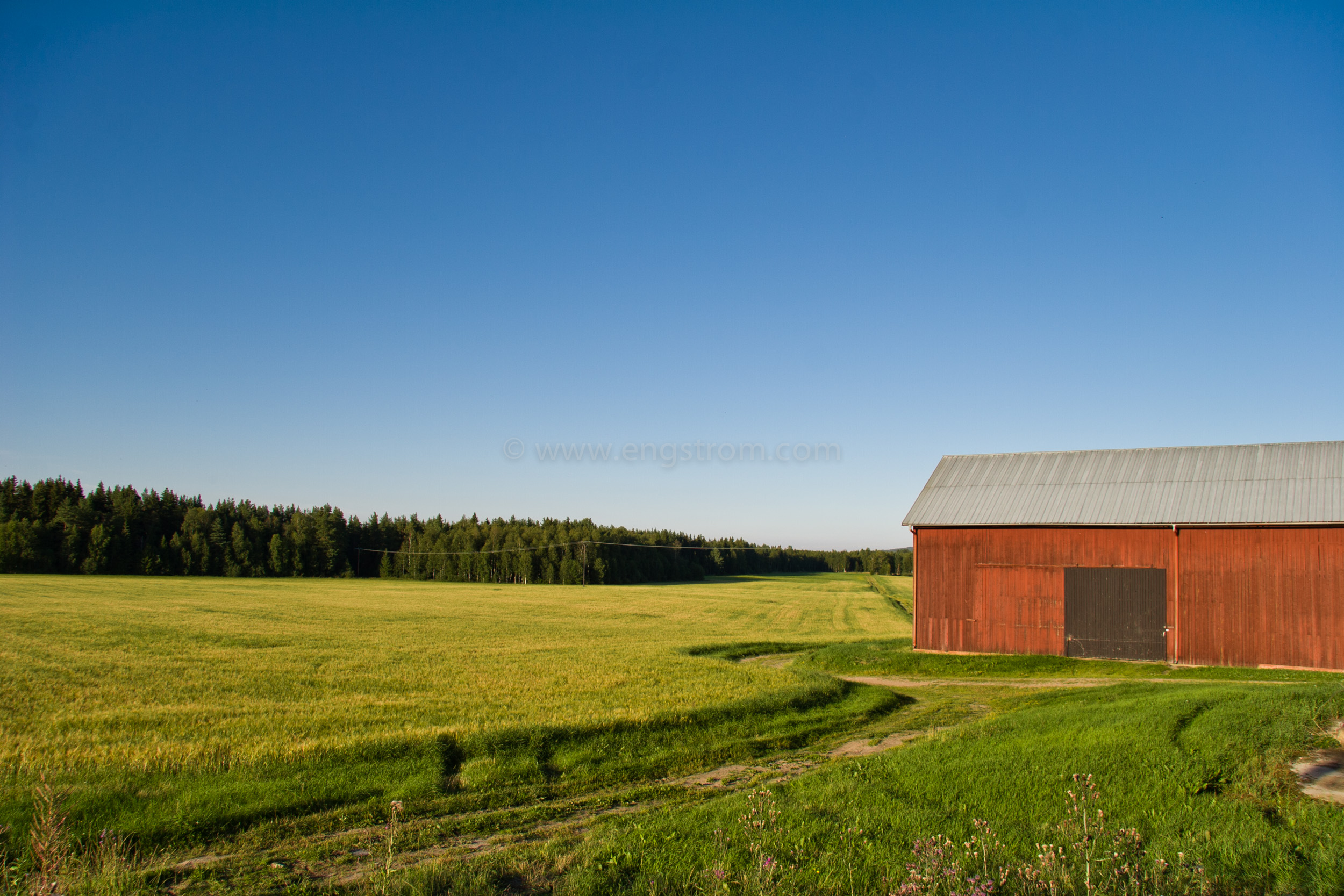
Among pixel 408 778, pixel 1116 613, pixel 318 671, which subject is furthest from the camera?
pixel 1116 613

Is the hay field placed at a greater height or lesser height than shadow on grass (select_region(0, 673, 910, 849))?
lesser

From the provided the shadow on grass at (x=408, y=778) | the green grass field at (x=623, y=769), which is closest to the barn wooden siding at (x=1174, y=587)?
the green grass field at (x=623, y=769)

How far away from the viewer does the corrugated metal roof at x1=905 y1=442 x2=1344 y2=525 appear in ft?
86.7

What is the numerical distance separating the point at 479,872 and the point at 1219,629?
27.5m

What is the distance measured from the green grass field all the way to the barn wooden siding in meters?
1.90

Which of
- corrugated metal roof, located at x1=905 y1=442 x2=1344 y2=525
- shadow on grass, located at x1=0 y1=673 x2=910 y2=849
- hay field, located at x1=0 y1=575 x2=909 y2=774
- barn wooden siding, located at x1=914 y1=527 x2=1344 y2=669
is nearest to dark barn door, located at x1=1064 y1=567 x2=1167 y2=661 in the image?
barn wooden siding, located at x1=914 y1=527 x2=1344 y2=669

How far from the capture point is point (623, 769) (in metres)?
12.6

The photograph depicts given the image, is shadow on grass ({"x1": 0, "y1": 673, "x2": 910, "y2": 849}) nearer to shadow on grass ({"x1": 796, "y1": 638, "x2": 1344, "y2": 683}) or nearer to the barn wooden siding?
shadow on grass ({"x1": 796, "y1": 638, "x2": 1344, "y2": 683})

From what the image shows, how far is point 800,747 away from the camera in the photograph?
1455 cm

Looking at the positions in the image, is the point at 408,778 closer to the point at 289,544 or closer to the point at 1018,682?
the point at 1018,682

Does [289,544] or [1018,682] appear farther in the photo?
[289,544]

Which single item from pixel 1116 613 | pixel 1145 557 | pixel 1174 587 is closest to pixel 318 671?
pixel 1116 613

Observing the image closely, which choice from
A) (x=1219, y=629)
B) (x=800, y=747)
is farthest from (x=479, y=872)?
(x=1219, y=629)

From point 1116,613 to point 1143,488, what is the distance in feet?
16.7
